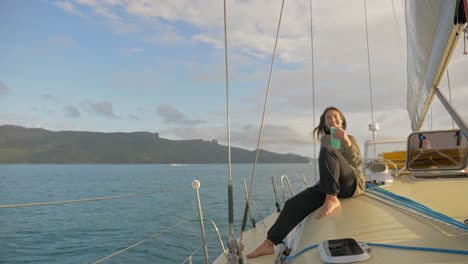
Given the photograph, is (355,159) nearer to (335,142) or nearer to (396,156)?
(335,142)

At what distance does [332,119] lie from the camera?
277cm

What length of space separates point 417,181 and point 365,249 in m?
2.77

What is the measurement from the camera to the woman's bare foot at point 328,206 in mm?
2129

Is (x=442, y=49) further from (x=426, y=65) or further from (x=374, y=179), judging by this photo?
(x=374, y=179)

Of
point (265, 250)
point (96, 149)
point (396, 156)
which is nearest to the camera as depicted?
point (265, 250)

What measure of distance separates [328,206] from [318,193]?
0.24 metres

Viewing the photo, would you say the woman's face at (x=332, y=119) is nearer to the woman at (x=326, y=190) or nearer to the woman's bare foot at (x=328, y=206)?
the woman at (x=326, y=190)

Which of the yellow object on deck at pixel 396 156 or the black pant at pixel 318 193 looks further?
the yellow object on deck at pixel 396 156

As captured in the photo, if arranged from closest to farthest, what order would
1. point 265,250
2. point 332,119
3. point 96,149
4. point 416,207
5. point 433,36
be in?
point 416,207 → point 265,250 → point 433,36 → point 332,119 → point 96,149

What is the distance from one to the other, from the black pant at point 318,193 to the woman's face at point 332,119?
0.43 metres

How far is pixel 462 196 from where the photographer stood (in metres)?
2.53

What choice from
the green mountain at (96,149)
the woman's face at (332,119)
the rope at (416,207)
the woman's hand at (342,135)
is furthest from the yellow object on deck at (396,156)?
the green mountain at (96,149)

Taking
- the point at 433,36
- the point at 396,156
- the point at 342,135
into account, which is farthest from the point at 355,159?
the point at 396,156

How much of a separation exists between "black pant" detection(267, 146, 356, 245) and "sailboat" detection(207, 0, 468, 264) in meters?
0.07
